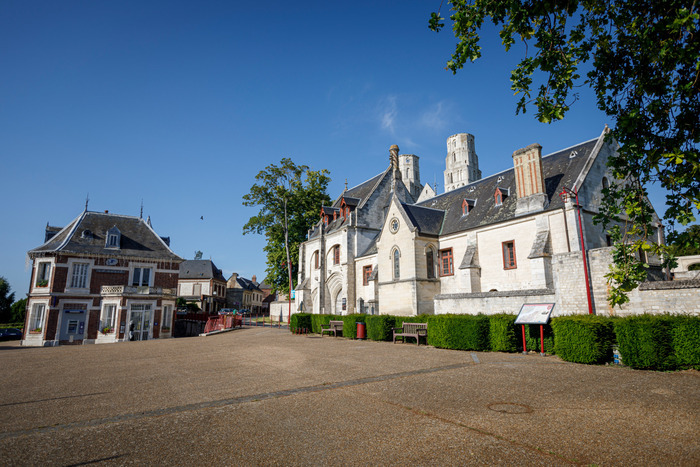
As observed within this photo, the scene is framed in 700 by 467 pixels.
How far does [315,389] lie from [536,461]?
4.72 metres

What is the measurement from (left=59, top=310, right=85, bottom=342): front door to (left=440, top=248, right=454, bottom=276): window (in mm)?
26161

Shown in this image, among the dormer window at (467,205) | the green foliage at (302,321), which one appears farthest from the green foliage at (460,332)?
the dormer window at (467,205)

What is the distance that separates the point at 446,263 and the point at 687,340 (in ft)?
52.8

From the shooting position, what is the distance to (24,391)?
8.65 metres

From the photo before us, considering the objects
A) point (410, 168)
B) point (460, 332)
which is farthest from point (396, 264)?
point (410, 168)

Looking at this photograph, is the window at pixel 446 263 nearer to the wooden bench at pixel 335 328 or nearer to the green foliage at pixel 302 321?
the wooden bench at pixel 335 328

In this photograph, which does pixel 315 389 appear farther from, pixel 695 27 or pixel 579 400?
pixel 695 27

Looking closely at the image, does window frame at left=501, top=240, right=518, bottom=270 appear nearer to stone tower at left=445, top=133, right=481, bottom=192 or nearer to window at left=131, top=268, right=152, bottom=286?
window at left=131, top=268, right=152, bottom=286

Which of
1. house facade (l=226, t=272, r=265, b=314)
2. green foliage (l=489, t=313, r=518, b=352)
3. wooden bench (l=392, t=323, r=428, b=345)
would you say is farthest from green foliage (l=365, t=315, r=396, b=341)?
house facade (l=226, t=272, r=265, b=314)

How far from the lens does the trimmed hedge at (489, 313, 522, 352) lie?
13727mm

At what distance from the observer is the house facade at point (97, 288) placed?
2684cm

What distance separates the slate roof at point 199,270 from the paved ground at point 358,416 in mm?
55487

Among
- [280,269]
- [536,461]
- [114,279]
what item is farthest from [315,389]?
[280,269]

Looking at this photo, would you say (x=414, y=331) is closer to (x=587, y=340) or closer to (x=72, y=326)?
(x=587, y=340)
